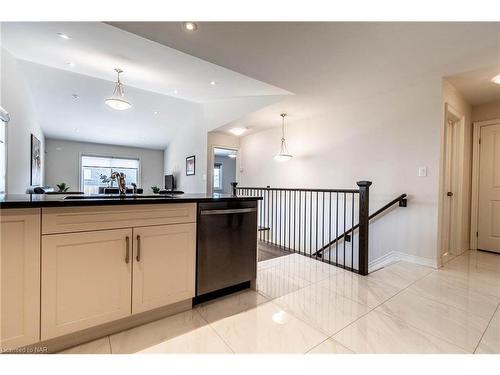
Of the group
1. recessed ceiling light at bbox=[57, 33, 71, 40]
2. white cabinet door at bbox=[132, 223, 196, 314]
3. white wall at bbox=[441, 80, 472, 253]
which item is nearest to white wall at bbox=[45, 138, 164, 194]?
recessed ceiling light at bbox=[57, 33, 71, 40]

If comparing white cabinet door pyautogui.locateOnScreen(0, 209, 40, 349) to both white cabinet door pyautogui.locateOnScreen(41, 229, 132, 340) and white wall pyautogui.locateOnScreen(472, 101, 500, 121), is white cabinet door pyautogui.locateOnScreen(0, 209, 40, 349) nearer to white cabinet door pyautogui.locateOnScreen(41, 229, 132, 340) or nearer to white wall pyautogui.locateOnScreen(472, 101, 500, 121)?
white cabinet door pyautogui.locateOnScreen(41, 229, 132, 340)

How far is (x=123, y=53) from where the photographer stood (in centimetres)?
Answer: 326

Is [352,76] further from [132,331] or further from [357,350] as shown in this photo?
[132,331]

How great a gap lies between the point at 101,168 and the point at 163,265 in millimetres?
8660

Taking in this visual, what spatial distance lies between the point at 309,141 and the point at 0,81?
476 cm

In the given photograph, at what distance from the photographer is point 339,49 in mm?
2172

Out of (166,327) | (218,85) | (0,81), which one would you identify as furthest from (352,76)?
(0,81)

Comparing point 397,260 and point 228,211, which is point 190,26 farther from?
point 397,260

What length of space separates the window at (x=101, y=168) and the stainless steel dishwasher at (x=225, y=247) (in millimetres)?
7126

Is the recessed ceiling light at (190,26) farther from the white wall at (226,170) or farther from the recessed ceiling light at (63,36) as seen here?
the white wall at (226,170)

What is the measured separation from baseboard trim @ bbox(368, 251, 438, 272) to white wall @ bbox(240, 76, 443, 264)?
2cm

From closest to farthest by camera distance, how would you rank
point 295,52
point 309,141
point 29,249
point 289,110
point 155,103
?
point 29,249 < point 295,52 < point 289,110 < point 309,141 < point 155,103

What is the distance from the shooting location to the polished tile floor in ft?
4.48

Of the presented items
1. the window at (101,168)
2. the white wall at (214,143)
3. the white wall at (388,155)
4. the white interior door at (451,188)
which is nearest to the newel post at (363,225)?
the white wall at (388,155)
